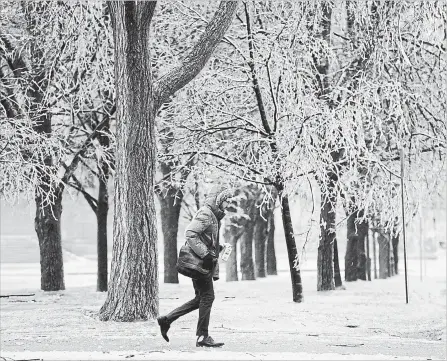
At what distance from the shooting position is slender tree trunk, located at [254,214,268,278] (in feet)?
100

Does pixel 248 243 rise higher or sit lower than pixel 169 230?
lower

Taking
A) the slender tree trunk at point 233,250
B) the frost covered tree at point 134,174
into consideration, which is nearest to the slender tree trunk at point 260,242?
the slender tree trunk at point 233,250

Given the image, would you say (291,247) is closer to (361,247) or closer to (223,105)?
(223,105)

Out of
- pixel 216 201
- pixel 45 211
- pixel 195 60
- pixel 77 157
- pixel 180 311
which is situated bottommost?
pixel 180 311

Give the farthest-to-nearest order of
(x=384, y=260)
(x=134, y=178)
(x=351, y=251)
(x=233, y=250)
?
1. (x=384, y=260)
2. (x=233, y=250)
3. (x=351, y=251)
4. (x=134, y=178)

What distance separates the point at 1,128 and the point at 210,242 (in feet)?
31.3

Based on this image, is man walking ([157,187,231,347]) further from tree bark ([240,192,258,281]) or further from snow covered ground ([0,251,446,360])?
tree bark ([240,192,258,281])

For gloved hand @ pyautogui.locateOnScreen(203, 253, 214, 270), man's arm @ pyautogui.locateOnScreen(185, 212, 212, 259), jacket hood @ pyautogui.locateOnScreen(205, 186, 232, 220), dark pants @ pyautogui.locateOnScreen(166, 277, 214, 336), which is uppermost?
jacket hood @ pyautogui.locateOnScreen(205, 186, 232, 220)

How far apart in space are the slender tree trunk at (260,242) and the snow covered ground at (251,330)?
11.7m

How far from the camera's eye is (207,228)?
8.66 metres

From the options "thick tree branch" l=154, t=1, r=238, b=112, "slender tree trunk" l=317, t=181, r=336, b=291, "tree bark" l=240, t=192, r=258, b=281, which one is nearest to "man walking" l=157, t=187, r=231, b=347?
"thick tree branch" l=154, t=1, r=238, b=112

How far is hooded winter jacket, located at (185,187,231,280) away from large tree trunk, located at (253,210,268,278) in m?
21.1

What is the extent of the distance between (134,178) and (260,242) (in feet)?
62.2

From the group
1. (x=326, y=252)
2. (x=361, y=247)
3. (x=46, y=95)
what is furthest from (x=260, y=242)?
(x=46, y=95)
